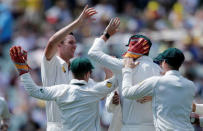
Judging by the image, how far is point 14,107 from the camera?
14219mm

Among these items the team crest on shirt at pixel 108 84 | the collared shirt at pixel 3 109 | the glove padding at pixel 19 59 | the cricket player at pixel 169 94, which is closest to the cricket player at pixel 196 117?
the cricket player at pixel 169 94

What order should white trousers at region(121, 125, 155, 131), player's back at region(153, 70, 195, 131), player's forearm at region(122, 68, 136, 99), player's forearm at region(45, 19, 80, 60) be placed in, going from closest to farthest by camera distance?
player's back at region(153, 70, 195, 131) → player's forearm at region(122, 68, 136, 99) → white trousers at region(121, 125, 155, 131) → player's forearm at region(45, 19, 80, 60)

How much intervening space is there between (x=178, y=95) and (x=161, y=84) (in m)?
0.23

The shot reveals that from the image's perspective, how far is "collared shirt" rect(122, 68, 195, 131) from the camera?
6.16 m

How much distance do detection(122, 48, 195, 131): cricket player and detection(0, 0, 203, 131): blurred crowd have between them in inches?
254

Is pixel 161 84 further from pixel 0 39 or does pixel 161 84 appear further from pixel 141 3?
pixel 141 3

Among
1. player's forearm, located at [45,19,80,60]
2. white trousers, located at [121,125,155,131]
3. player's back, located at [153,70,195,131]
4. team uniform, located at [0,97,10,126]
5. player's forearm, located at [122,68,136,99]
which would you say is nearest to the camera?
player's back, located at [153,70,195,131]

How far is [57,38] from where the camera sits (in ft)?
23.0

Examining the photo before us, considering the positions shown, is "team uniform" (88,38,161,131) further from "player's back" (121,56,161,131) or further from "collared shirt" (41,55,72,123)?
"collared shirt" (41,55,72,123)

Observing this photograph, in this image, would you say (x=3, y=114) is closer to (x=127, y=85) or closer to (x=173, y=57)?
(x=127, y=85)

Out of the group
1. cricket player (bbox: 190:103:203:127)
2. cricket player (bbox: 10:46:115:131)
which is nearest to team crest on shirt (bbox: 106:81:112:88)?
cricket player (bbox: 10:46:115:131)

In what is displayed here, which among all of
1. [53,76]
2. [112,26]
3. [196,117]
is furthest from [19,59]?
[196,117]

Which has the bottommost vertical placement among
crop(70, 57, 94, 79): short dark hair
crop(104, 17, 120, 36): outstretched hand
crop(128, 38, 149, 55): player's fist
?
crop(70, 57, 94, 79): short dark hair

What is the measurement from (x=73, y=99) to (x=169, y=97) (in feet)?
3.80
